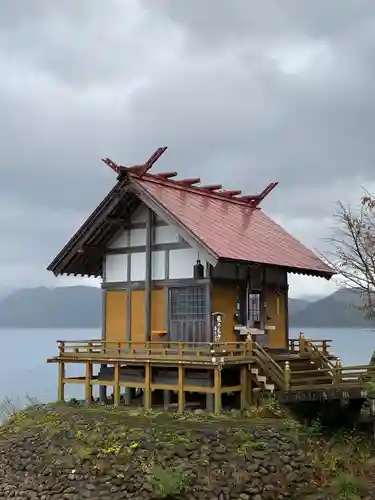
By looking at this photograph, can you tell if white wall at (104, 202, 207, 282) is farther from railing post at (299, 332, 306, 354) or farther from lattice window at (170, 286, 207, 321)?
railing post at (299, 332, 306, 354)

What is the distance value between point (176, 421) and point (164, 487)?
3034 millimetres

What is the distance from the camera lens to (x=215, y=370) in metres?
20.1

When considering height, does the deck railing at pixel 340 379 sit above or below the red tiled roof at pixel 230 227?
below

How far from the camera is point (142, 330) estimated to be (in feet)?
79.1

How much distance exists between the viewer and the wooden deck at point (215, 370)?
66.7 feet

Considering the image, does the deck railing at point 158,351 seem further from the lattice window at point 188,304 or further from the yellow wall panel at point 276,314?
the yellow wall panel at point 276,314

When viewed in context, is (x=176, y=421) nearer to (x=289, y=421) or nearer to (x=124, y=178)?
(x=289, y=421)

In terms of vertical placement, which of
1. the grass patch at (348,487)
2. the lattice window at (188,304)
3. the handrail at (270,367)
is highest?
the lattice window at (188,304)

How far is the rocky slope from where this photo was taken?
1680 cm

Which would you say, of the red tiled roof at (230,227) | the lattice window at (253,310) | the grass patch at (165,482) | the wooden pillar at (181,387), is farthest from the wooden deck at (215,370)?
the grass patch at (165,482)

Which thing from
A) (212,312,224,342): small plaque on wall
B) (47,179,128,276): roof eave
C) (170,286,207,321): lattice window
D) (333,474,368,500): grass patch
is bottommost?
(333,474,368,500): grass patch

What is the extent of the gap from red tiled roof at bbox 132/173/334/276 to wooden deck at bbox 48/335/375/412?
9.38 feet

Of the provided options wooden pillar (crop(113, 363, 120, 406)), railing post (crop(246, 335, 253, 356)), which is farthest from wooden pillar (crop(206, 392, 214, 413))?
wooden pillar (crop(113, 363, 120, 406))

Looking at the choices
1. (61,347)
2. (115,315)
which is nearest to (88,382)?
(61,347)
